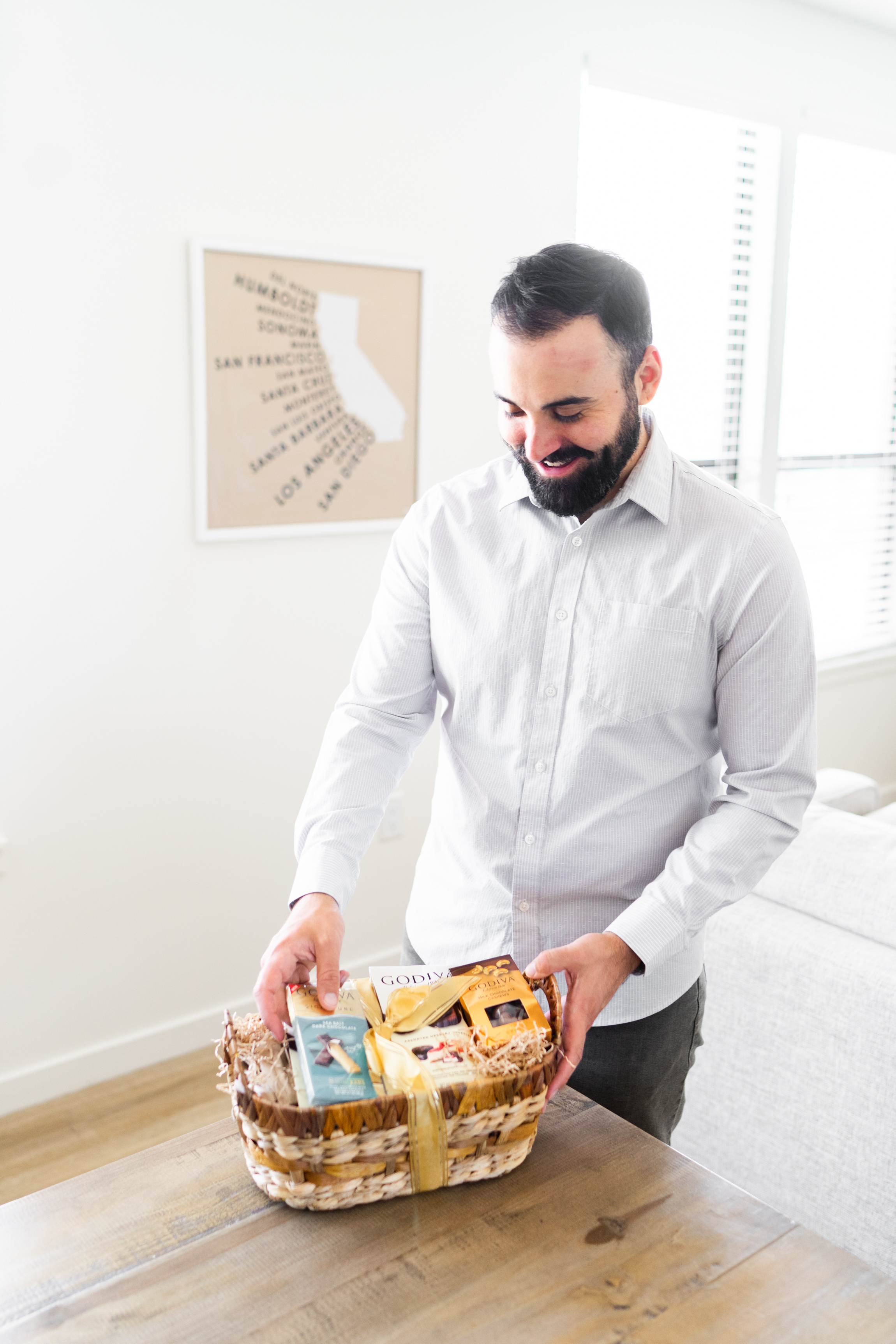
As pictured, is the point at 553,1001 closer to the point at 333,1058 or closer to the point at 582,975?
the point at 582,975

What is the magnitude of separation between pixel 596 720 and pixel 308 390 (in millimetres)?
1477

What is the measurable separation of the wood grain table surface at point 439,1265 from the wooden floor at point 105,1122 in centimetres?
140

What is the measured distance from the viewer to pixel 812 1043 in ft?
5.15

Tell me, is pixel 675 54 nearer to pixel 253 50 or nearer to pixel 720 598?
pixel 253 50

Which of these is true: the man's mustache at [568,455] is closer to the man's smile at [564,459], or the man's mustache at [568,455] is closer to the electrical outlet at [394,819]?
the man's smile at [564,459]

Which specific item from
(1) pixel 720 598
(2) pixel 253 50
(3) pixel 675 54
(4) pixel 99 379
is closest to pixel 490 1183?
(1) pixel 720 598

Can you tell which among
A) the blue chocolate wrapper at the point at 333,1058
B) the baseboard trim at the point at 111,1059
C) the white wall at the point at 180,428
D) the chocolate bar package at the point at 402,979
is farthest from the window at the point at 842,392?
the blue chocolate wrapper at the point at 333,1058

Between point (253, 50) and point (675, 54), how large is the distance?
4.31 feet

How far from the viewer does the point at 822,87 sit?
133 inches

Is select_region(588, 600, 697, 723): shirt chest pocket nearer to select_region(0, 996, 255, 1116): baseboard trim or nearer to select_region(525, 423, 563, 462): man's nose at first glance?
select_region(525, 423, 563, 462): man's nose

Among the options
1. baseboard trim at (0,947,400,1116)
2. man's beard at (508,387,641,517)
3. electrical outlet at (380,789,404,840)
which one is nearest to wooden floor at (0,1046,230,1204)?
baseboard trim at (0,947,400,1116)

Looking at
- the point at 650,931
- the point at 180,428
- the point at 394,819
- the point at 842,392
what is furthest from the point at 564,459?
the point at 842,392

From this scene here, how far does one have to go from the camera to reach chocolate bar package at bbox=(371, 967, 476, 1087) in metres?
0.88

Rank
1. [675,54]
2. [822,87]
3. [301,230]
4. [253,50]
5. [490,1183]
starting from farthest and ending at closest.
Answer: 1. [822,87]
2. [675,54]
3. [301,230]
4. [253,50]
5. [490,1183]
